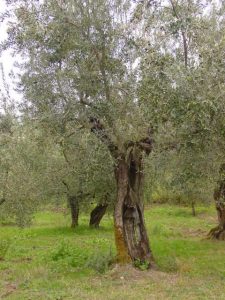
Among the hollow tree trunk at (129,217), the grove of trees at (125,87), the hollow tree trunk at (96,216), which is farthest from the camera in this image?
the hollow tree trunk at (96,216)

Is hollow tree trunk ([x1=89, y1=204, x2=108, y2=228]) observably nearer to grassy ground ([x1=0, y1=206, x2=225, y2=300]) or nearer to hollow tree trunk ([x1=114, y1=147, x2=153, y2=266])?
grassy ground ([x1=0, y1=206, x2=225, y2=300])

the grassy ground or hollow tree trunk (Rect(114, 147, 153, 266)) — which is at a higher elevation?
hollow tree trunk (Rect(114, 147, 153, 266))

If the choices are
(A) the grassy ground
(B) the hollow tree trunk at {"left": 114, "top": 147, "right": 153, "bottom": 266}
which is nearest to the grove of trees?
(B) the hollow tree trunk at {"left": 114, "top": 147, "right": 153, "bottom": 266}

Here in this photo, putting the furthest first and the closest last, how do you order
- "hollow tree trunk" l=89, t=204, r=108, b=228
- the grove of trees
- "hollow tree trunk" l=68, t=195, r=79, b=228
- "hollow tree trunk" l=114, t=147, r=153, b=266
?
"hollow tree trunk" l=89, t=204, r=108, b=228, "hollow tree trunk" l=68, t=195, r=79, b=228, "hollow tree trunk" l=114, t=147, r=153, b=266, the grove of trees

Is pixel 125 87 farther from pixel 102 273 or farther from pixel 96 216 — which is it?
pixel 96 216

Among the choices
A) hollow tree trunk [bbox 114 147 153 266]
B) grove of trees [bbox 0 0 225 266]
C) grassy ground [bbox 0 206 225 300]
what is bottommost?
grassy ground [bbox 0 206 225 300]

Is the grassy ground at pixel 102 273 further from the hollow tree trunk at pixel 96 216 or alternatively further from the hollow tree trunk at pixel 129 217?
the hollow tree trunk at pixel 96 216

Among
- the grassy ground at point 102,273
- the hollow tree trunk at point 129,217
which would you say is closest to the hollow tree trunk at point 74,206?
the grassy ground at point 102,273

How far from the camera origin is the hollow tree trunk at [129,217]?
50.2 ft

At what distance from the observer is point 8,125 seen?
2427 cm

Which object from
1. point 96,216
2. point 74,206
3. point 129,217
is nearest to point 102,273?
point 129,217

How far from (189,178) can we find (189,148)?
96 cm

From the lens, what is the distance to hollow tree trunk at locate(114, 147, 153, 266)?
50.2 feet

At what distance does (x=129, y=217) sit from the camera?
15531 millimetres
